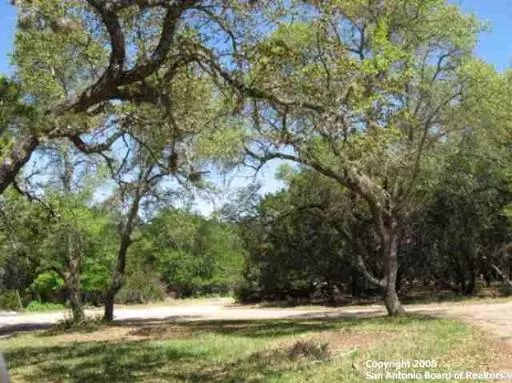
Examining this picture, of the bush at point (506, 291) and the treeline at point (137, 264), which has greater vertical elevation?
the treeline at point (137, 264)

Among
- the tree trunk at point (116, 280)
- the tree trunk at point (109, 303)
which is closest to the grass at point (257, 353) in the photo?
the tree trunk at point (116, 280)

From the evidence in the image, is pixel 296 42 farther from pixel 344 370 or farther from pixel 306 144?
pixel 344 370

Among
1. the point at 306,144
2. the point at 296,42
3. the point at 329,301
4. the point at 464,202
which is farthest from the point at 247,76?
the point at 329,301

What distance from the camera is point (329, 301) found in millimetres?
37875

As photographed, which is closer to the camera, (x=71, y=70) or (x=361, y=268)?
(x=71, y=70)

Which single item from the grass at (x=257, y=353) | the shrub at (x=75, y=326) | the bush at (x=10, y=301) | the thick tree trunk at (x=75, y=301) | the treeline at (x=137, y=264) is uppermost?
the treeline at (x=137, y=264)

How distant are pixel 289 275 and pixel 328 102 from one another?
28937 mm

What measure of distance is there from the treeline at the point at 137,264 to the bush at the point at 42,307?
0.96 ft

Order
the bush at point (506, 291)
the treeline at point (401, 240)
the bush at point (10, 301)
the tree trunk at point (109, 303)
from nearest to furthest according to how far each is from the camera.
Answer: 1. the tree trunk at point (109, 303)
2. the treeline at point (401, 240)
3. the bush at point (506, 291)
4. the bush at point (10, 301)

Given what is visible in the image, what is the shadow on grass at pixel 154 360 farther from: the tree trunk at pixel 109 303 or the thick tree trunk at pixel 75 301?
the tree trunk at pixel 109 303

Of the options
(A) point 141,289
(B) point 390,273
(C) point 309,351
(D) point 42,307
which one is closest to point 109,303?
(B) point 390,273

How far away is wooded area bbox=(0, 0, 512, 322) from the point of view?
1069cm

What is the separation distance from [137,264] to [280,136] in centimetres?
3991

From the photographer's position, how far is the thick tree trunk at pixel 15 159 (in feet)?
32.0
